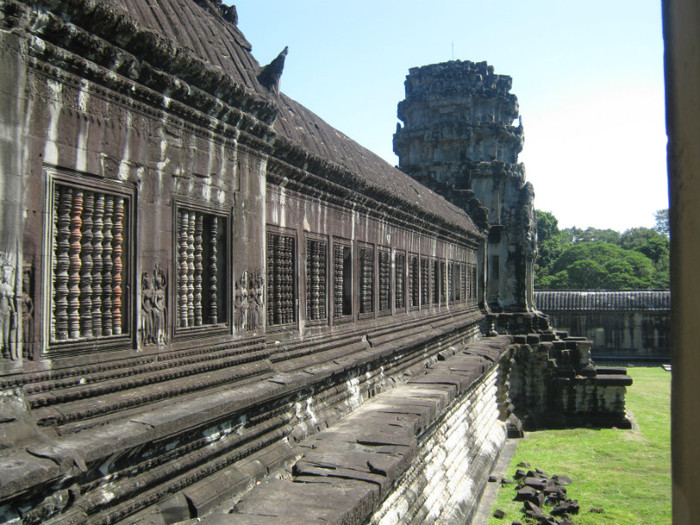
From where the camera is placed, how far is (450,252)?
13984mm

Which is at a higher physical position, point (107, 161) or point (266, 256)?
point (107, 161)

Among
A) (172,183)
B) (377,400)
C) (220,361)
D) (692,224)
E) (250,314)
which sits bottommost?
(377,400)

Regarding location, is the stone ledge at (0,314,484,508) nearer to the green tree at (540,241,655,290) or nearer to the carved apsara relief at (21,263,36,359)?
the carved apsara relief at (21,263,36,359)

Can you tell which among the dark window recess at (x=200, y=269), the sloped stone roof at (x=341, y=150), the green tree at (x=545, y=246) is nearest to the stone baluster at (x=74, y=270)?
the dark window recess at (x=200, y=269)

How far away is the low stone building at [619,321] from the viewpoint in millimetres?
29562

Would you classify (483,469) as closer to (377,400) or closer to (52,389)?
(377,400)

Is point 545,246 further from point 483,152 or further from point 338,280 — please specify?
point 338,280

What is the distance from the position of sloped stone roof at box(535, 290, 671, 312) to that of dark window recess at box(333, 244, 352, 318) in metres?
25.1

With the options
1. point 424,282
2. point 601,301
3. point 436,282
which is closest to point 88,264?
point 424,282

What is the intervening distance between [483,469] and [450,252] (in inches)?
194

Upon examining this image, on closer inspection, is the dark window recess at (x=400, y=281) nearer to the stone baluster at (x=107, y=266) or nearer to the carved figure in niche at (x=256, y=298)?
the carved figure in niche at (x=256, y=298)

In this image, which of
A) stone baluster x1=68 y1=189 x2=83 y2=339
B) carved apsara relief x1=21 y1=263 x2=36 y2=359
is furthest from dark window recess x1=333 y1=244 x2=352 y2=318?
carved apsara relief x1=21 y1=263 x2=36 y2=359

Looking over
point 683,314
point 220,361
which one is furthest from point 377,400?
point 683,314

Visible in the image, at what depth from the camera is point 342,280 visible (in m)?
7.69
